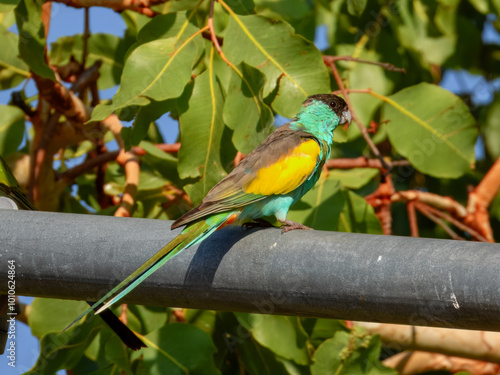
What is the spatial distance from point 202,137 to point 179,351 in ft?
3.01

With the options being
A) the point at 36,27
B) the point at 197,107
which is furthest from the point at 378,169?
the point at 36,27

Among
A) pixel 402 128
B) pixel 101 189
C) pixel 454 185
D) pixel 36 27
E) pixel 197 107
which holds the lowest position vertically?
pixel 454 185

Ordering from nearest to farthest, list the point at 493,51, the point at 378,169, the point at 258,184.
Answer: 1. the point at 258,184
2. the point at 378,169
3. the point at 493,51

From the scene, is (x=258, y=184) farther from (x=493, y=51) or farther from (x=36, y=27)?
(x=493, y=51)

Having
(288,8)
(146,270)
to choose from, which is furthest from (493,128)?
(146,270)

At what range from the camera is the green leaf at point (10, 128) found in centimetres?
379

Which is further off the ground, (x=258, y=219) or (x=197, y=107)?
(x=197, y=107)

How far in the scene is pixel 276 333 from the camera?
3148 millimetres

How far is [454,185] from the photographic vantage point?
516 cm

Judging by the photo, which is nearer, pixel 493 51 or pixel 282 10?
pixel 282 10

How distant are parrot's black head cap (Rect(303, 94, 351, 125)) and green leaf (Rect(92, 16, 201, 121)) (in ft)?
2.14

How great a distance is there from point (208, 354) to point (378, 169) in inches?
59.6

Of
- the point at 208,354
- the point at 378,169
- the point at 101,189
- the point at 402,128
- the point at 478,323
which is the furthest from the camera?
Result: the point at 101,189

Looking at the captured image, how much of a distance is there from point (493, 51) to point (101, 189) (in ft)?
9.05
